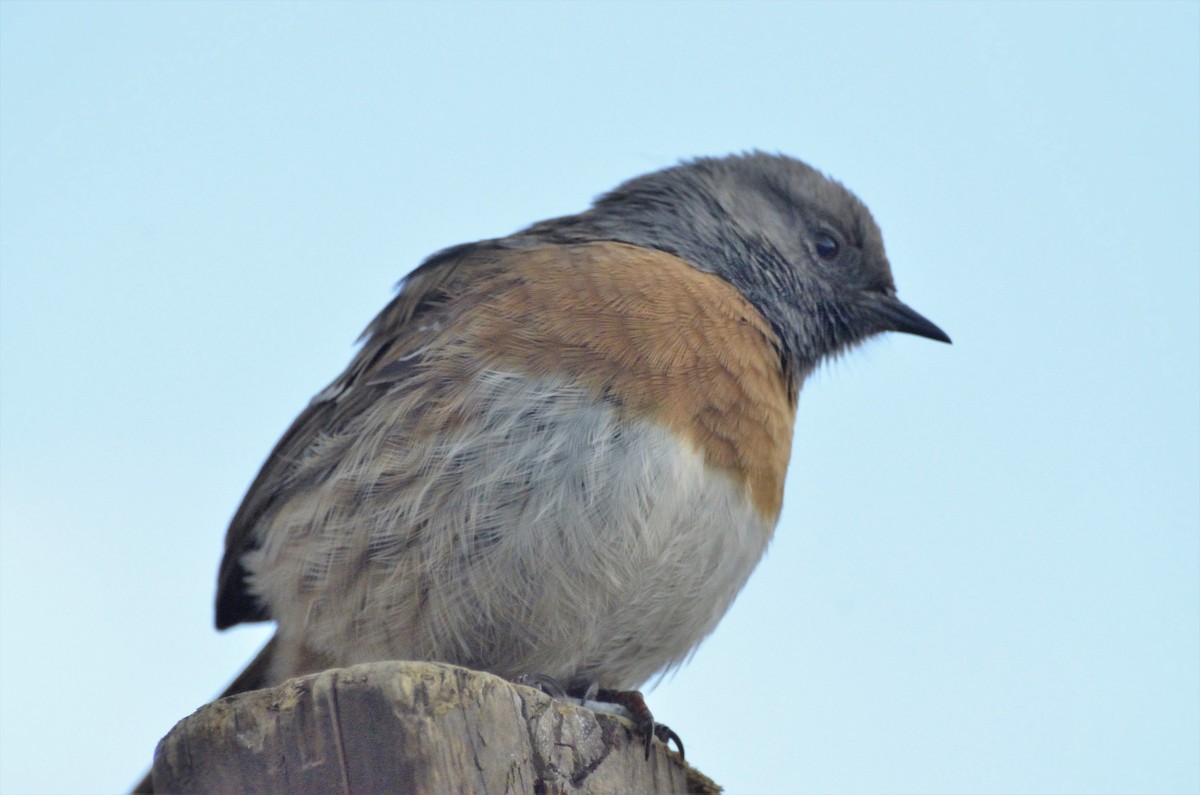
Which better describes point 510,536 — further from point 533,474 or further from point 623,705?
point 623,705

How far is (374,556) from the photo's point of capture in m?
4.84

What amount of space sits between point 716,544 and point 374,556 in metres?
1.22

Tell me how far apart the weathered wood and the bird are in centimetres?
143

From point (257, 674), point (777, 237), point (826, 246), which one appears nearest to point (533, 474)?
point (257, 674)

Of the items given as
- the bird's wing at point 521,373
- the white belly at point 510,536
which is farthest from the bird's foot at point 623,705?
the bird's wing at point 521,373

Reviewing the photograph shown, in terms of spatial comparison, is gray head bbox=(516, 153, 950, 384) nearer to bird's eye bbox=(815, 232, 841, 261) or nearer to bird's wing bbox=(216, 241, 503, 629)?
bird's eye bbox=(815, 232, 841, 261)

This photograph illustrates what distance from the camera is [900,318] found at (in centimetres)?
656

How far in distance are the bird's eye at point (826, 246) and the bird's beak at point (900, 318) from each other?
10.8 inches

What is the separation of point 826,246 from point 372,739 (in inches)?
161

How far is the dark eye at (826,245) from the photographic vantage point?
649cm

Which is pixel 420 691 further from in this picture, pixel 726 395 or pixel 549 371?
pixel 726 395

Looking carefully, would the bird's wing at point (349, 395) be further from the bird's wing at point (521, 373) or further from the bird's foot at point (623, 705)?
the bird's foot at point (623, 705)

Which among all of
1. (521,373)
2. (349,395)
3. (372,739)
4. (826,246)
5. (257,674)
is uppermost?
(826,246)

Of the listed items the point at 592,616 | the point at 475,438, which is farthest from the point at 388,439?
the point at 592,616
